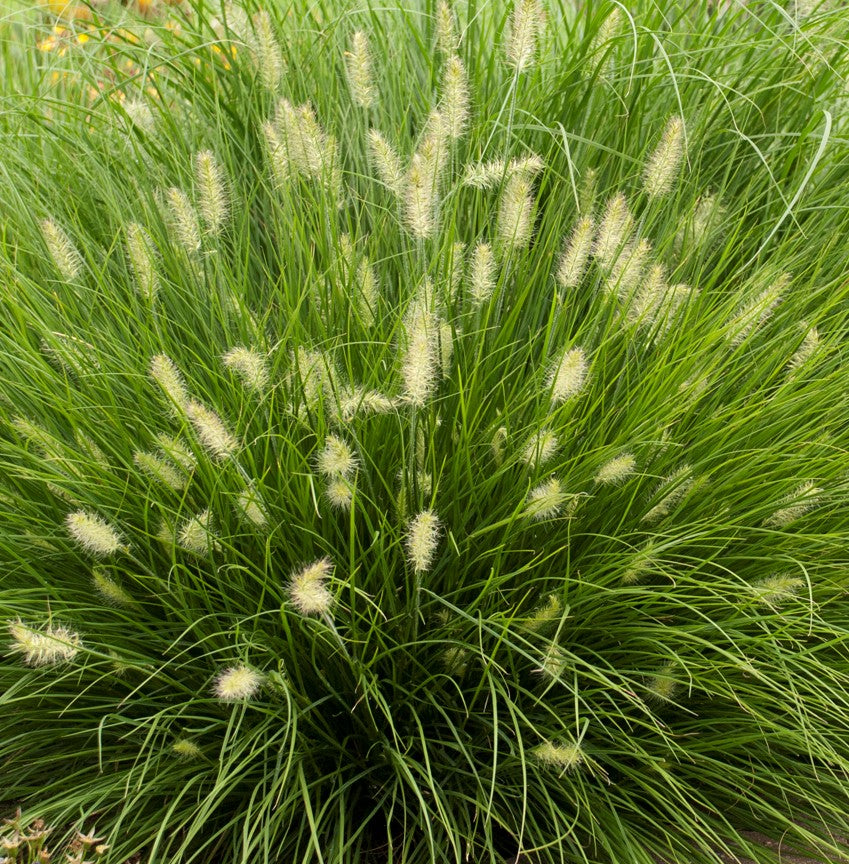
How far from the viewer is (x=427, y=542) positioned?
6.94 feet

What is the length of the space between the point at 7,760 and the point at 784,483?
2.07m

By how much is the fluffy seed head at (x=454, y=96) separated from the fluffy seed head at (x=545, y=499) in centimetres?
86

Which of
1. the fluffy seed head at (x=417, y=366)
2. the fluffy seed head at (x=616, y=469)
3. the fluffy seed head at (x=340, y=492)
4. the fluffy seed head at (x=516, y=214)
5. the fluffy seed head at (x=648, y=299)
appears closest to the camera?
the fluffy seed head at (x=417, y=366)

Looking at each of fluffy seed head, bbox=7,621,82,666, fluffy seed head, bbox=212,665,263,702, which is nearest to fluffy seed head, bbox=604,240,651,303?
fluffy seed head, bbox=212,665,263,702

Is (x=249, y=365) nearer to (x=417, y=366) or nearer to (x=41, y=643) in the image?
(x=417, y=366)

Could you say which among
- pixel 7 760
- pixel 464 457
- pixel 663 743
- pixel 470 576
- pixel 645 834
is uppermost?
pixel 464 457

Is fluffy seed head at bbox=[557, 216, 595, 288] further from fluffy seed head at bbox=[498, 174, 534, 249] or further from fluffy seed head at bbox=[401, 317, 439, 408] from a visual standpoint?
A: fluffy seed head at bbox=[401, 317, 439, 408]

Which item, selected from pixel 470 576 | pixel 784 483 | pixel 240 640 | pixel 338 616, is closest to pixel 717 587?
pixel 784 483

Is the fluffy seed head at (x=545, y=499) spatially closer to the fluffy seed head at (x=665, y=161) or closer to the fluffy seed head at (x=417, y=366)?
the fluffy seed head at (x=417, y=366)

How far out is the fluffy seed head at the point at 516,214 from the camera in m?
2.45

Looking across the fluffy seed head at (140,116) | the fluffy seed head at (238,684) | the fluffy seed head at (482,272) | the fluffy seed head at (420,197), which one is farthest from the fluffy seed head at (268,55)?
the fluffy seed head at (238,684)

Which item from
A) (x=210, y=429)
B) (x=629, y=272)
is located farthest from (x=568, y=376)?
(x=210, y=429)

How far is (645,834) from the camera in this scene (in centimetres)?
253

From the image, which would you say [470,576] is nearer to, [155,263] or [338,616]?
[338,616]
